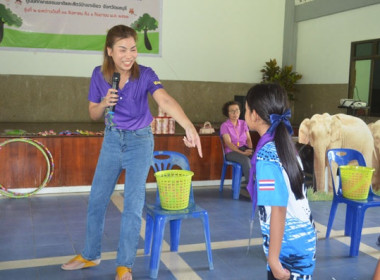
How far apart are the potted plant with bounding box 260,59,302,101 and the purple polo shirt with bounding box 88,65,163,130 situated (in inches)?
291

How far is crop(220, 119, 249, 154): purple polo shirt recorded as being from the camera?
543 centimetres

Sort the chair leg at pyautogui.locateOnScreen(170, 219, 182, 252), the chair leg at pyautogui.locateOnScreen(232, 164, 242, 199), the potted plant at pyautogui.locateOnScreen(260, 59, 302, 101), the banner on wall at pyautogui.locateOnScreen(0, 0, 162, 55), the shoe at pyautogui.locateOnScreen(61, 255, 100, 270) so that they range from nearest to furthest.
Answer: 1. the shoe at pyautogui.locateOnScreen(61, 255, 100, 270)
2. the chair leg at pyautogui.locateOnScreen(170, 219, 182, 252)
3. the chair leg at pyautogui.locateOnScreen(232, 164, 242, 199)
4. the banner on wall at pyautogui.locateOnScreen(0, 0, 162, 55)
5. the potted plant at pyautogui.locateOnScreen(260, 59, 302, 101)

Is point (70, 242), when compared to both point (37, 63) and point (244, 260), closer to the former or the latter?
point (244, 260)

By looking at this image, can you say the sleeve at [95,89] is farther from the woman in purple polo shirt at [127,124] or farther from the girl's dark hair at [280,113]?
the girl's dark hair at [280,113]

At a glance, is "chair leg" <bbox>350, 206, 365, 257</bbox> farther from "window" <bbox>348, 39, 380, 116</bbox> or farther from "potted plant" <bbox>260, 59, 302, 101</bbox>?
"potted plant" <bbox>260, 59, 302, 101</bbox>

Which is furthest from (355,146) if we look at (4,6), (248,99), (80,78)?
(4,6)

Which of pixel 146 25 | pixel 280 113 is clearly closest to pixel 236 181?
pixel 280 113

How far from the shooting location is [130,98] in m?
2.65

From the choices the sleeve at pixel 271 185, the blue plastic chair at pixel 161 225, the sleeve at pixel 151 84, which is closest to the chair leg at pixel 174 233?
the blue plastic chair at pixel 161 225

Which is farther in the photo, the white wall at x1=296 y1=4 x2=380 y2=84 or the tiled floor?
the white wall at x1=296 y1=4 x2=380 y2=84

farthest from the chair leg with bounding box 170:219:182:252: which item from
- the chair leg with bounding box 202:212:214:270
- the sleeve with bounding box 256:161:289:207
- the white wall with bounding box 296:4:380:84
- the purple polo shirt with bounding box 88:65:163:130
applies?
the white wall with bounding box 296:4:380:84

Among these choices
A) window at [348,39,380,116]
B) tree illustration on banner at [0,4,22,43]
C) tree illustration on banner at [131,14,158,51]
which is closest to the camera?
window at [348,39,380,116]

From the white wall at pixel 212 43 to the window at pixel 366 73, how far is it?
2.56 m

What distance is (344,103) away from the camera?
24.0ft
